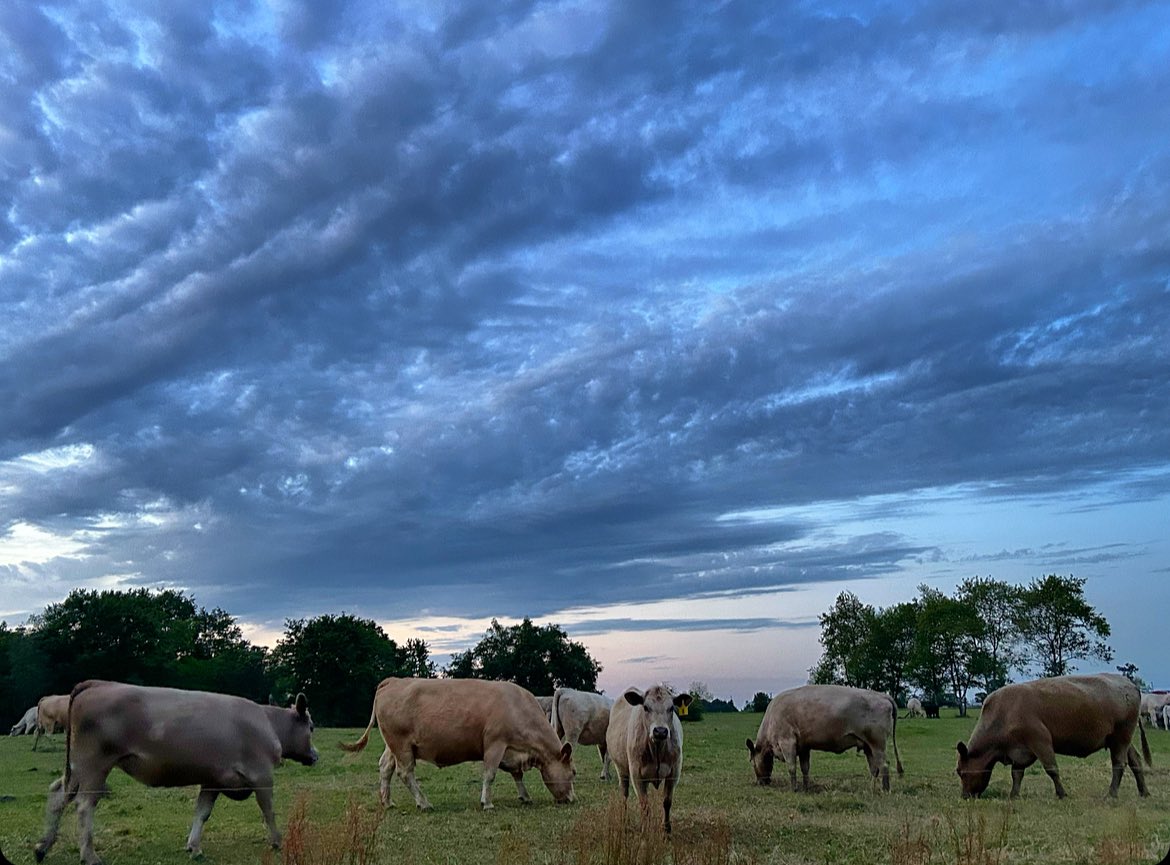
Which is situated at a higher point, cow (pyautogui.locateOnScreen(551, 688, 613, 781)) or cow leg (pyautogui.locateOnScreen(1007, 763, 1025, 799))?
cow (pyautogui.locateOnScreen(551, 688, 613, 781))

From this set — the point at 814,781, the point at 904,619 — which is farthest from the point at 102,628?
the point at 904,619

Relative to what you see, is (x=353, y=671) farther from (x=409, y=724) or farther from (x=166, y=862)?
(x=166, y=862)

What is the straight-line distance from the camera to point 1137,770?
672 inches

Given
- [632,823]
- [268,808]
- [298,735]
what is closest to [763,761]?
[632,823]

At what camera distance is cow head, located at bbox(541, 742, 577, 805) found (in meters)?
15.7

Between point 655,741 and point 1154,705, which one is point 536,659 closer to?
point 655,741

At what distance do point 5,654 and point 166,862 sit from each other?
12.5m

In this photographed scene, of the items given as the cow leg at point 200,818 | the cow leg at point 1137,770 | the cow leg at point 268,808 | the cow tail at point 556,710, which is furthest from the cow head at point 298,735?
the cow leg at point 1137,770

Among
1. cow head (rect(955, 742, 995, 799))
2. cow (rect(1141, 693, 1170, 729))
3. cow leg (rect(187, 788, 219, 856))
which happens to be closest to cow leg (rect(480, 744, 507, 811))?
cow leg (rect(187, 788, 219, 856))

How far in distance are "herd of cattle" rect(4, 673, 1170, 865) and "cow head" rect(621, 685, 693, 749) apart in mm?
21

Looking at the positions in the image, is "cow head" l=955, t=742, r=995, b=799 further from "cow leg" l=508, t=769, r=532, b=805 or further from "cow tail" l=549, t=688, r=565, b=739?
"cow tail" l=549, t=688, r=565, b=739

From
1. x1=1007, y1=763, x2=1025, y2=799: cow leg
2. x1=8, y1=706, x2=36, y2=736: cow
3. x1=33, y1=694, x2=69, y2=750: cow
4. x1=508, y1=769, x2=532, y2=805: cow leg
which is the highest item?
x1=33, y1=694, x2=69, y2=750: cow

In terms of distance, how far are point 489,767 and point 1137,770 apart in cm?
1269

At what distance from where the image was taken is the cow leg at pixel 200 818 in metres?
10.7
